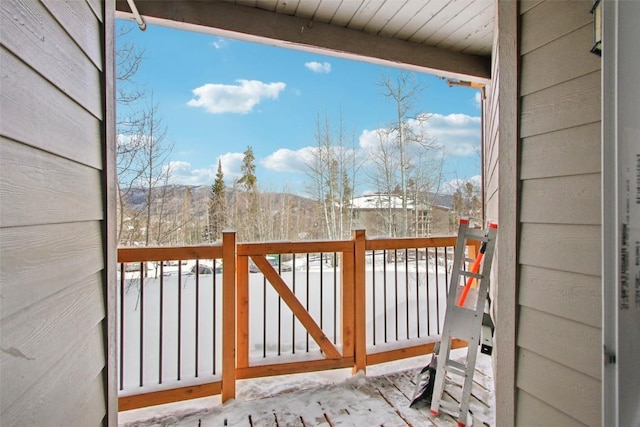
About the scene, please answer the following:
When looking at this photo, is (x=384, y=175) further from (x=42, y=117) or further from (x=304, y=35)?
(x=42, y=117)

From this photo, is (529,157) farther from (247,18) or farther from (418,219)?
(418,219)

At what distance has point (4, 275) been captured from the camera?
49 centimetres

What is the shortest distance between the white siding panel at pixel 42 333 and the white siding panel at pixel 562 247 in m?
1.34

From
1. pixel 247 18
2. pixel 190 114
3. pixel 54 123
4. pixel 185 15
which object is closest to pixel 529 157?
pixel 54 123

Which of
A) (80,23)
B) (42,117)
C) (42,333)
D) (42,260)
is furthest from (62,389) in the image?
(80,23)

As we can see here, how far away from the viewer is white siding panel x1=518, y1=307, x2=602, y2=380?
0.91 m

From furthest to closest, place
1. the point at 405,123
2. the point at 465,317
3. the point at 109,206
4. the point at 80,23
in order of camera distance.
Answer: the point at 405,123
the point at 465,317
the point at 109,206
the point at 80,23

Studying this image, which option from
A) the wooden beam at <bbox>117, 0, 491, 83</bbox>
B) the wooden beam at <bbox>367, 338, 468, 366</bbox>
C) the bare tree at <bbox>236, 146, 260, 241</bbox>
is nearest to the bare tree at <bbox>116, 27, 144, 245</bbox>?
the bare tree at <bbox>236, 146, 260, 241</bbox>

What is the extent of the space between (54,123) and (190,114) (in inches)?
233

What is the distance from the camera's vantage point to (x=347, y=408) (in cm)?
200

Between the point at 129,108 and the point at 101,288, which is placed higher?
the point at 129,108

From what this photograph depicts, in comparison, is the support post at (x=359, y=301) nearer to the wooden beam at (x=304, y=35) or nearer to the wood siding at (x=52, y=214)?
the wooden beam at (x=304, y=35)

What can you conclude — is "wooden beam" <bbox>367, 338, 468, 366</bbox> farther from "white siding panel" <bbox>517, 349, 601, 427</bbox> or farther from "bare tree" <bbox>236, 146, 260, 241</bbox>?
"bare tree" <bbox>236, 146, 260, 241</bbox>

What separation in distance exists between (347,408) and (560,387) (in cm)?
135
